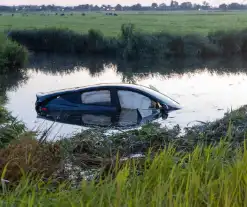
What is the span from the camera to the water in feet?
64.3

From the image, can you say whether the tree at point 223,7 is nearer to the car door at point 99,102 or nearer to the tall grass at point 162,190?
the car door at point 99,102

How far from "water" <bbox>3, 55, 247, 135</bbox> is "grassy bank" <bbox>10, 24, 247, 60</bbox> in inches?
189

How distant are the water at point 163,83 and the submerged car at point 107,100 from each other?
563mm

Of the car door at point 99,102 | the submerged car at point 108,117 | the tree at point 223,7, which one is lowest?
the tree at point 223,7

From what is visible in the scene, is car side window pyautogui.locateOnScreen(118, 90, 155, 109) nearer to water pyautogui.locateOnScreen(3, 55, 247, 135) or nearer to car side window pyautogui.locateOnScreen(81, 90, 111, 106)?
car side window pyautogui.locateOnScreen(81, 90, 111, 106)

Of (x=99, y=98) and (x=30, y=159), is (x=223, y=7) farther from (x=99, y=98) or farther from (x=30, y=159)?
(x=30, y=159)

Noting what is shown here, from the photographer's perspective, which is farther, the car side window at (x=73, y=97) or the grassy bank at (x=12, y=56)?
the grassy bank at (x=12, y=56)

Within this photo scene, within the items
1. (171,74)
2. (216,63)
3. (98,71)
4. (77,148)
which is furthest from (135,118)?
(216,63)

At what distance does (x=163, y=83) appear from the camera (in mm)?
31781

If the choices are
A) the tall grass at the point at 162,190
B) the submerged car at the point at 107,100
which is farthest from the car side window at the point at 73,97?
the tall grass at the point at 162,190

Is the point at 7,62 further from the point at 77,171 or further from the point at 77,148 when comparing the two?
the point at 77,171

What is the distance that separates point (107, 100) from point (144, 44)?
1310 inches

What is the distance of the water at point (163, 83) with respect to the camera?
1961 centimetres

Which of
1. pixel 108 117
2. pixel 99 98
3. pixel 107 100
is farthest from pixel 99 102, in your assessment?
pixel 108 117
